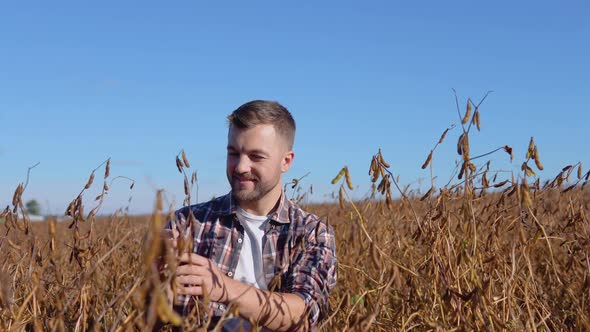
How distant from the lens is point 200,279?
153 centimetres

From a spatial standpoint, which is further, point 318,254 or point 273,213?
point 273,213

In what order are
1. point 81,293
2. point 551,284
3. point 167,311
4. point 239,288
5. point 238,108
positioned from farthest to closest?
point 551,284, point 238,108, point 239,288, point 81,293, point 167,311

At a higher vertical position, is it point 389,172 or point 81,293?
point 389,172

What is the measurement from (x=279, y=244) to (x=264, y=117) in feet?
1.45

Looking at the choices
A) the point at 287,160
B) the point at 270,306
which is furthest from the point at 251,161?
the point at 270,306

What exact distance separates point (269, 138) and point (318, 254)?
427mm

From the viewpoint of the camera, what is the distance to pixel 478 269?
7.05 ft

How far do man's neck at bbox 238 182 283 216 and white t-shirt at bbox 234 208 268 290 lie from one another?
2 centimetres

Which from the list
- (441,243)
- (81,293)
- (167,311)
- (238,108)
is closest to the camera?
(167,311)

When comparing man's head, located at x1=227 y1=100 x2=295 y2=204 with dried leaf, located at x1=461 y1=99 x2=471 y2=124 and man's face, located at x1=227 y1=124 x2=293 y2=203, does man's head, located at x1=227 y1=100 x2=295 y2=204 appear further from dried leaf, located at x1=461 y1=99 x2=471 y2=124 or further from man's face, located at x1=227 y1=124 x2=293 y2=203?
dried leaf, located at x1=461 y1=99 x2=471 y2=124

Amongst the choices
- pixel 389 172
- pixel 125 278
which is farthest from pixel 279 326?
pixel 125 278

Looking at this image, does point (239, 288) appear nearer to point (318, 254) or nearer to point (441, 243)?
point (318, 254)

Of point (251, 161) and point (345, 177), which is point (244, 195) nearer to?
point (251, 161)

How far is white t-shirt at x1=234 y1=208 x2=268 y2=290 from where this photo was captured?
85.8 inches
